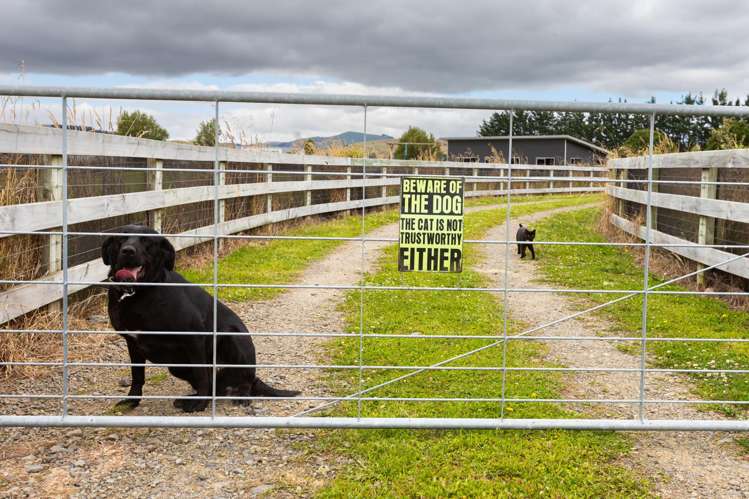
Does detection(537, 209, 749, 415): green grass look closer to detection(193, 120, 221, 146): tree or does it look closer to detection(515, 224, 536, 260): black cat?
detection(515, 224, 536, 260): black cat

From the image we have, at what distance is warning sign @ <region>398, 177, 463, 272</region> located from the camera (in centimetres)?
399

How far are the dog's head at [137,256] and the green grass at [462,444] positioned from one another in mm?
1388

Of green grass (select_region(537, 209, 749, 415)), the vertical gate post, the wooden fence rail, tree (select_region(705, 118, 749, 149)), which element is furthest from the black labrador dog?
tree (select_region(705, 118, 749, 149))

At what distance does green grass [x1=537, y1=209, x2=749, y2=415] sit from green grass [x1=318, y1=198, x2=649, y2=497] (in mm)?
1120

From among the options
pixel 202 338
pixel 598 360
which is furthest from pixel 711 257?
pixel 202 338

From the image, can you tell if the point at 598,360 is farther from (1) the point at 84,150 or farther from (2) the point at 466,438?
(1) the point at 84,150

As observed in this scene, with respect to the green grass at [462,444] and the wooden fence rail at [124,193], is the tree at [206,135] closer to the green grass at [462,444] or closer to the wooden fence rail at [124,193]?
the wooden fence rail at [124,193]

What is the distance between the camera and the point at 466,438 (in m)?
4.02

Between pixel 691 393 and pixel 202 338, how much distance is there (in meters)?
3.37

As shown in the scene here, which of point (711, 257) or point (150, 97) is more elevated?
point (150, 97)

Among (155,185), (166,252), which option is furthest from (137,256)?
(155,185)

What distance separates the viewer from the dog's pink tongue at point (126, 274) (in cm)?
405

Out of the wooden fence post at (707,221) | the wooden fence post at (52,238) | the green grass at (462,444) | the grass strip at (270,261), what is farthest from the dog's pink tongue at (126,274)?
the wooden fence post at (707,221)

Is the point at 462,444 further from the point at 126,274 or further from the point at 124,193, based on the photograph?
the point at 124,193
